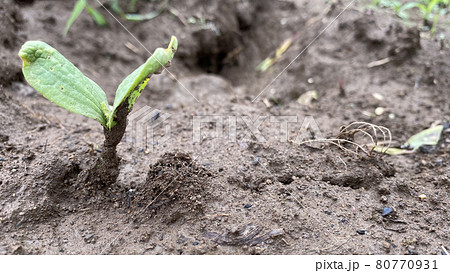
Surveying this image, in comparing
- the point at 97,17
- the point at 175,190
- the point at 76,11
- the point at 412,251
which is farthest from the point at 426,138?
the point at 97,17

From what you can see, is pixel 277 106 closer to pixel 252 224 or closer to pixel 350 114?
pixel 350 114

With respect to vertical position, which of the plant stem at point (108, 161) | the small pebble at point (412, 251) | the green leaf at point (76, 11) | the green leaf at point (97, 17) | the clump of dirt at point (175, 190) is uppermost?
the green leaf at point (97, 17)

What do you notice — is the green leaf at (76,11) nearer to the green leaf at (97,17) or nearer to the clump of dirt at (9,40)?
the green leaf at (97,17)

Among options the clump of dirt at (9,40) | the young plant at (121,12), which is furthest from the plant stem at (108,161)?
the young plant at (121,12)

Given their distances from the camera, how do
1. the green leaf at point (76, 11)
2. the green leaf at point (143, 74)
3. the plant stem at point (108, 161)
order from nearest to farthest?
the green leaf at point (143, 74) → the plant stem at point (108, 161) → the green leaf at point (76, 11)

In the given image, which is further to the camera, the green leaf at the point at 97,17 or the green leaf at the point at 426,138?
the green leaf at the point at 97,17

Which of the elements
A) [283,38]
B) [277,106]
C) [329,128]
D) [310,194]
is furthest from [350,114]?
[283,38]

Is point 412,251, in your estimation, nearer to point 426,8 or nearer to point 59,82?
point 59,82

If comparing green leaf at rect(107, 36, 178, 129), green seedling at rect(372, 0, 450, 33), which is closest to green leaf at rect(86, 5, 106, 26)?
green leaf at rect(107, 36, 178, 129)
